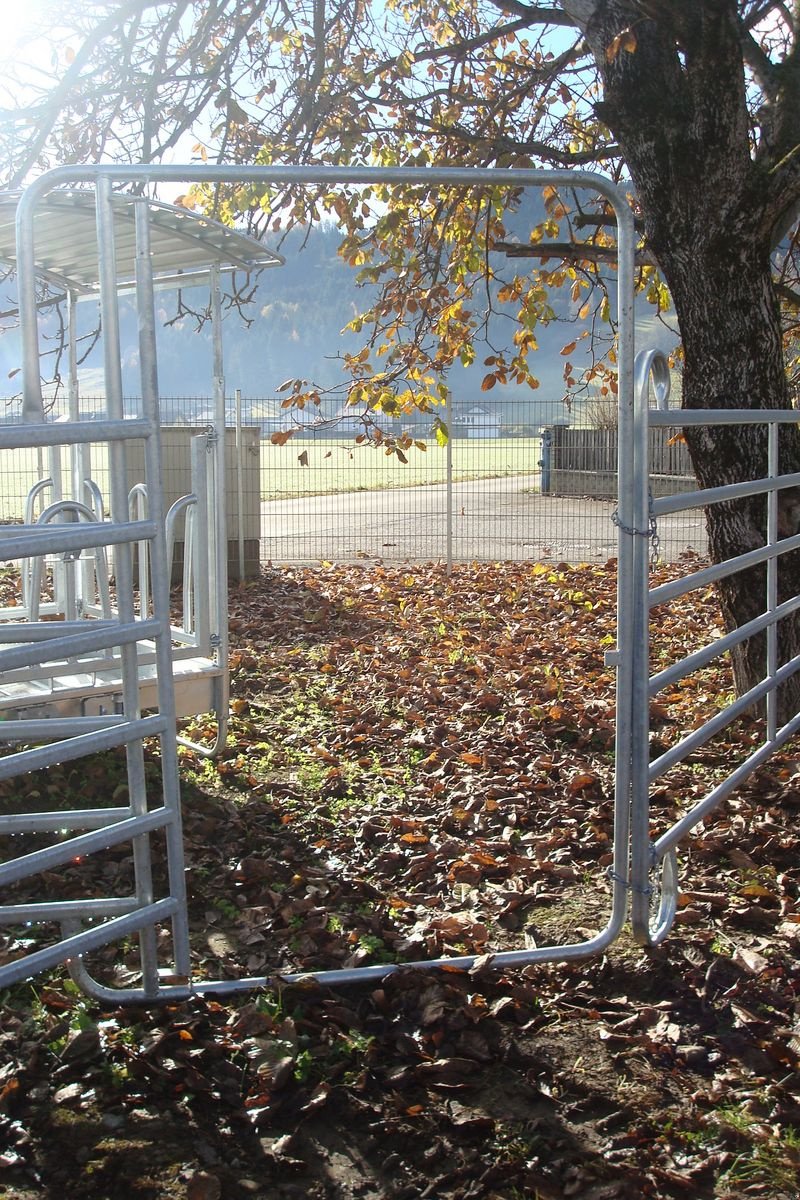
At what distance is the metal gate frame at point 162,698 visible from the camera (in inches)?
122

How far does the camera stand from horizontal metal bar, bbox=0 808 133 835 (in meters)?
3.39

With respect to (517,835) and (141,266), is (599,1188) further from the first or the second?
(141,266)

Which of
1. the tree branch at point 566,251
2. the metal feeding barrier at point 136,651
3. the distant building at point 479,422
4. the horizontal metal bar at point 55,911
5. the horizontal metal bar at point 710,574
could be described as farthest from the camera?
the distant building at point 479,422

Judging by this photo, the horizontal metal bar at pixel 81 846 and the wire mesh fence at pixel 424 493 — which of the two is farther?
the wire mesh fence at pixel 424 493

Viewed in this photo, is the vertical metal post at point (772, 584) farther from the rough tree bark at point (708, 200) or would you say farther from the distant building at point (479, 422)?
the distant building at point (479, 422)

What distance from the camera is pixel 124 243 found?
19.3 ft

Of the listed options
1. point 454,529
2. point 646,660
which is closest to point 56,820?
point 646,660

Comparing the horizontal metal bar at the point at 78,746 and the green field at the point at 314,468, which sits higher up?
the green field at the point at 314,468

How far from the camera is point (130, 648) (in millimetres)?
3355

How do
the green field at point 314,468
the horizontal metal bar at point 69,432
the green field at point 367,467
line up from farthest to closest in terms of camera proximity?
the green field at point 367,467 < the green field at point 314,468 < the horizontal metal bar at point 69,432

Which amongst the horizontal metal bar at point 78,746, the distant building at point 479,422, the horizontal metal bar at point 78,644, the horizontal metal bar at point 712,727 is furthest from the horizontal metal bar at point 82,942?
the distant building at point 479,422

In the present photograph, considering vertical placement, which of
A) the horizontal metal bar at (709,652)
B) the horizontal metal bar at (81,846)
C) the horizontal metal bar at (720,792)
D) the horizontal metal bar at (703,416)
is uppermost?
the horizontal metal bar at (703,416)

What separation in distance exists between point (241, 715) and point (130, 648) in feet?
12.4

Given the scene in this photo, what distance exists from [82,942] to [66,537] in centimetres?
112
